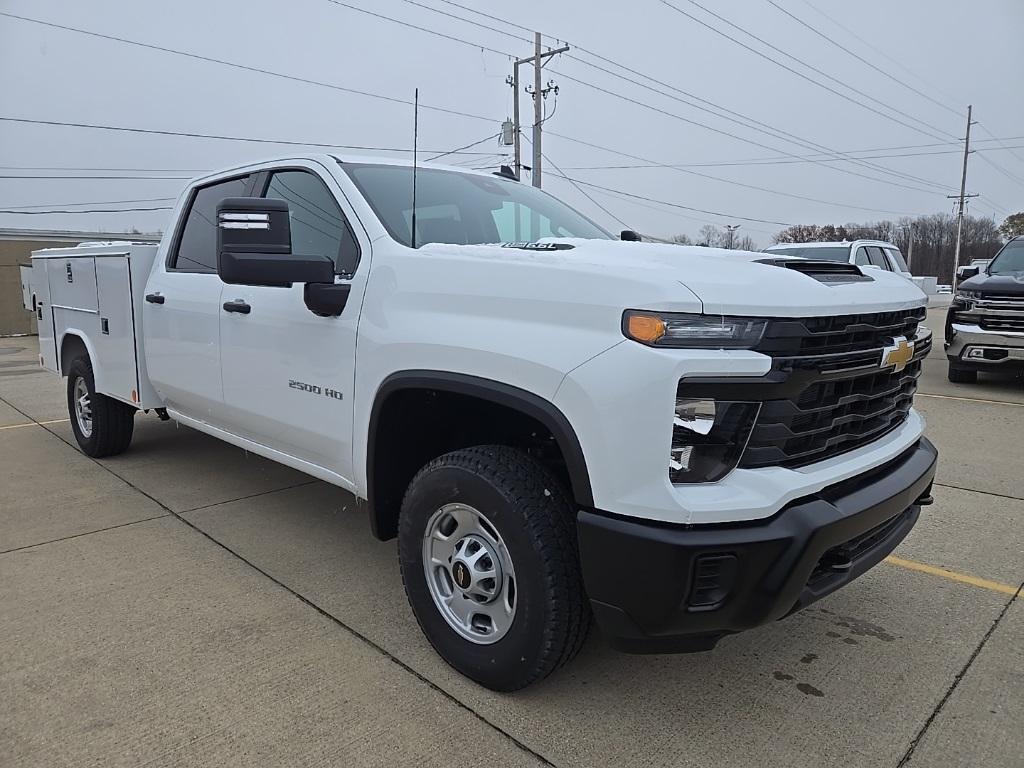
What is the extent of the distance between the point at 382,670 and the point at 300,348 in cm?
140

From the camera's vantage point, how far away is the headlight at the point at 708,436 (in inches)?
81.2

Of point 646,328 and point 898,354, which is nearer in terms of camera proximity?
point 646,328

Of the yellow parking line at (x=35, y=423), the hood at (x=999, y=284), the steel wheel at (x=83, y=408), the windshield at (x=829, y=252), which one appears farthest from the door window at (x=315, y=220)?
the windshield at (x=829, y=252)

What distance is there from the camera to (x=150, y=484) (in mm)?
5074

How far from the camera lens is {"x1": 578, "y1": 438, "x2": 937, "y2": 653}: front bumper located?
79.7 inches

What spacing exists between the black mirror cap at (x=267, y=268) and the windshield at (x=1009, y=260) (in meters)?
9.41

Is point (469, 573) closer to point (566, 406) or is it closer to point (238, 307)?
point (566, 406)

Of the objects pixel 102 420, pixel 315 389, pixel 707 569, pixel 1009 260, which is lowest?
pixel 102 420

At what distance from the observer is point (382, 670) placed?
9.08 feet

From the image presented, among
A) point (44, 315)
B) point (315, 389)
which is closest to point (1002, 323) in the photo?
point (315, 389)

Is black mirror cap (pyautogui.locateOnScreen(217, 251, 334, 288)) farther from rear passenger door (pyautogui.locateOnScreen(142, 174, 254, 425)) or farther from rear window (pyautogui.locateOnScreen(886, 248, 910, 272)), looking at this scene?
rear window (pyautogui.locateOnScreen(886, 248, 910, 272))

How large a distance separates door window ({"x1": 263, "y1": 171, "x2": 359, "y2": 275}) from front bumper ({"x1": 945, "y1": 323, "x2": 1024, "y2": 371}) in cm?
814

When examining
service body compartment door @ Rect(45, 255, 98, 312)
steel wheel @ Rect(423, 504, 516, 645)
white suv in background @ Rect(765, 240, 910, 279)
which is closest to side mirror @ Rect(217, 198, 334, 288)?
steel wheel @ Rect(423, 504, 516, 645)

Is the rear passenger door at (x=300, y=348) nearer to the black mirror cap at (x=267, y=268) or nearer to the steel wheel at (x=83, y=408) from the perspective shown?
the black mirror cap at (x=267, y=268)
